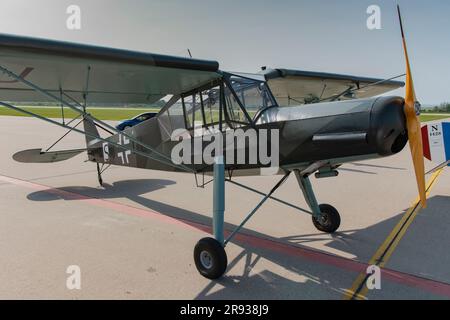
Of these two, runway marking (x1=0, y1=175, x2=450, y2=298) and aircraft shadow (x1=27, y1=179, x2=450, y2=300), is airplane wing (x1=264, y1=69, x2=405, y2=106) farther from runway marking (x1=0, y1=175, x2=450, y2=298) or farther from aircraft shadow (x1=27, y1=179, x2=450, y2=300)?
runway marking (x1=0, y1=175, x2=450, y2=298)

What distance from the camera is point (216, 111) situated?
4.44 meters

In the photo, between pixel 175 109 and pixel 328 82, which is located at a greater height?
pixel 328 82

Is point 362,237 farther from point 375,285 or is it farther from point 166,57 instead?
point 166,57

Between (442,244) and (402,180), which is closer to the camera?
(442,244)

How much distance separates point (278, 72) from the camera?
221 inches

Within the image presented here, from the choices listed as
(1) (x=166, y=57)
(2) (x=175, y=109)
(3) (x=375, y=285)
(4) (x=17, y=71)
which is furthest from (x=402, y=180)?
(4) (x=17, y=71)

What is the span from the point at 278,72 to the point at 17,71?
3857mm

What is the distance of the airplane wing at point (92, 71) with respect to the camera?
335cm

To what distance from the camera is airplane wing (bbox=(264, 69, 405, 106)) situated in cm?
605

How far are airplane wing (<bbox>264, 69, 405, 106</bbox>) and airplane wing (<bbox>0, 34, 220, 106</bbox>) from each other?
5.20ft

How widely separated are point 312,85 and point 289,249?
3.91m

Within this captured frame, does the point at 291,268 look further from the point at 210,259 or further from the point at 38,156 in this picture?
the point at 38,156

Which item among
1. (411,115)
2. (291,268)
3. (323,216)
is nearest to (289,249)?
(291,268)

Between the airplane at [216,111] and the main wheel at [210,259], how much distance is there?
11mm
